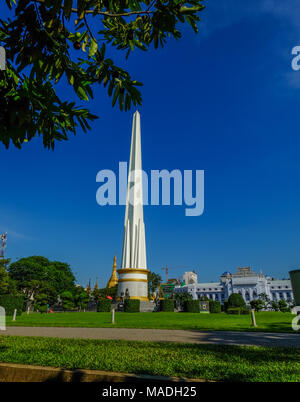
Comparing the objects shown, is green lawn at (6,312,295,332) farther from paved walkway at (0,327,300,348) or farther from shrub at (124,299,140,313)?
shrub at (124,299,140,313)

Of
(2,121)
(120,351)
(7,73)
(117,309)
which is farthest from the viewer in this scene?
(117,309)

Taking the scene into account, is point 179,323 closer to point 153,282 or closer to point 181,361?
point 181,361

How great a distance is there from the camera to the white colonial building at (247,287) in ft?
393

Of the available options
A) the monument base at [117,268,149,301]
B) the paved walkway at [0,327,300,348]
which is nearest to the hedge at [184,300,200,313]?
the monument base at [117,268,149,301]

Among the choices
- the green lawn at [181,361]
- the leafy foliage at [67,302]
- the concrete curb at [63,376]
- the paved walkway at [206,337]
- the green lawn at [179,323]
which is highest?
the concrete curb at [63,376]

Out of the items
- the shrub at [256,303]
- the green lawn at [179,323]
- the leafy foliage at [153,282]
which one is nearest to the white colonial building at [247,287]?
the leafy foliage at [153,282]

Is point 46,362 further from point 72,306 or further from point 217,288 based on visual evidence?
point 217,288

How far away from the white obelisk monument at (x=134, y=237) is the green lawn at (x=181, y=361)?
35945 millimetres

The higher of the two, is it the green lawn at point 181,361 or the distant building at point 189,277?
the distant building at point 189,277

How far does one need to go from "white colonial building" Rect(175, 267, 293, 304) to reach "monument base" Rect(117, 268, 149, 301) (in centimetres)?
9339

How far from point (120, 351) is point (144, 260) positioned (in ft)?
131

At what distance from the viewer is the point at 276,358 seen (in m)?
5.50

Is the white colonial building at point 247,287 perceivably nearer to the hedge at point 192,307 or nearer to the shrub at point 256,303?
the shrub at point 256,303
